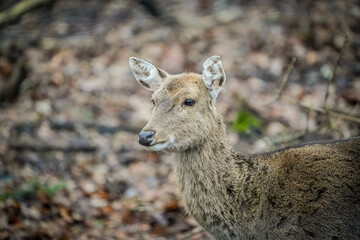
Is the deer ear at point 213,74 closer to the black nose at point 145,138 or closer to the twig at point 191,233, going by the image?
the black nose at point 145,138

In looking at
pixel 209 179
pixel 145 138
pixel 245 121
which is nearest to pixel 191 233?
pixel 209 179

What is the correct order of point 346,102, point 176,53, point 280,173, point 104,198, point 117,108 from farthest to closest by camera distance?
point 176,53, point 117,108, point 346,102, point 104,198, point 280,173

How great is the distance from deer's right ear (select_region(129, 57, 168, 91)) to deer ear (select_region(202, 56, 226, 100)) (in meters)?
0.64

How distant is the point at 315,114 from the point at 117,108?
4.16 metres

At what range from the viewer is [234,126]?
9953 mm

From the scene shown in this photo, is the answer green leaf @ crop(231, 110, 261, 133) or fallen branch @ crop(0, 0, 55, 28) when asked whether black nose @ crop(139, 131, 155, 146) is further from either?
fallen branch @ crop(0, 0, 55, 28)

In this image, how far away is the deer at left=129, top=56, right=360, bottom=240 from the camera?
191 inches

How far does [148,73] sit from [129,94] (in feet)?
20.1

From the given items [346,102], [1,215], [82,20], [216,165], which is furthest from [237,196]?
[82,20]

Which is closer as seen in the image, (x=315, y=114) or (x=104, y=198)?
(x=104, y=198)

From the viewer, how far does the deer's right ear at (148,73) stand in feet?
19.0

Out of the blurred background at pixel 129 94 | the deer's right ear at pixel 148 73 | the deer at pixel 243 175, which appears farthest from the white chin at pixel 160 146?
the blurred background at pixel 129 94

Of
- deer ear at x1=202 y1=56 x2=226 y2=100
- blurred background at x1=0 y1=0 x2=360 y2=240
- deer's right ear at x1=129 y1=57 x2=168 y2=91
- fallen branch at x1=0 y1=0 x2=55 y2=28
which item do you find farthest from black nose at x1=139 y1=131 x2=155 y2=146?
fallen branch at x1=0 y1=0 x2=55 y2=28

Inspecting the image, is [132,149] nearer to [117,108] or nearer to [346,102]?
[117,108]
